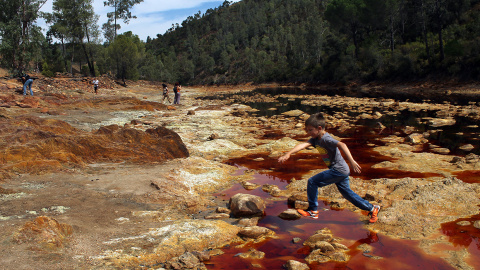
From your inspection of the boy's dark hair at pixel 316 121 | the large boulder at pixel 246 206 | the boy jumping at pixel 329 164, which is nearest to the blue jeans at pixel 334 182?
the boy jumping at pixel 329 164

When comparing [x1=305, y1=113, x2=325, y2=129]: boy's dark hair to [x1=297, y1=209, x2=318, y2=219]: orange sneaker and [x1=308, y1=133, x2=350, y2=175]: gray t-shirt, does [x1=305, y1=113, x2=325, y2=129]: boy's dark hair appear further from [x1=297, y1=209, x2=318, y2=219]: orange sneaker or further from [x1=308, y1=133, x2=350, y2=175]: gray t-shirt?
[x1=297, y1=209, x2=318, y2=219]: orange sneaker

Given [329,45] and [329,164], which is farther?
[329,45]

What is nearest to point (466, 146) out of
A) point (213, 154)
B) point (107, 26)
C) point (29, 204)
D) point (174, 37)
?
point (213, 154)

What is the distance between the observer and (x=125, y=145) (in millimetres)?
9797

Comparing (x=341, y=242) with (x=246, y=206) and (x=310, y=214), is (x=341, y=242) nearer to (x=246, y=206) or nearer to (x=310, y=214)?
(x=310, y=214)

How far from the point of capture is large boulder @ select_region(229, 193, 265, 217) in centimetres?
606

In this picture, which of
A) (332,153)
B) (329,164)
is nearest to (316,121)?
(332,153)

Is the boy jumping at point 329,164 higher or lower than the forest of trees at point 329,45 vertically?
lower

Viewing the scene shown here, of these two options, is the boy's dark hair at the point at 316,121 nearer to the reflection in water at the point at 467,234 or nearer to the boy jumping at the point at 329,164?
the boy jumping at the point at 329,164

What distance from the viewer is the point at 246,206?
609 centimetres

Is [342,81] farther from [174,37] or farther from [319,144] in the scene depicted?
[174,37]

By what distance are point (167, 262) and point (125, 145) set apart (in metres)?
6.18

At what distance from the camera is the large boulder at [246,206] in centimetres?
606

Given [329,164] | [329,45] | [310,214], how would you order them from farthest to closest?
1. [329,45]
2. [310,214]
3. [329,164]
